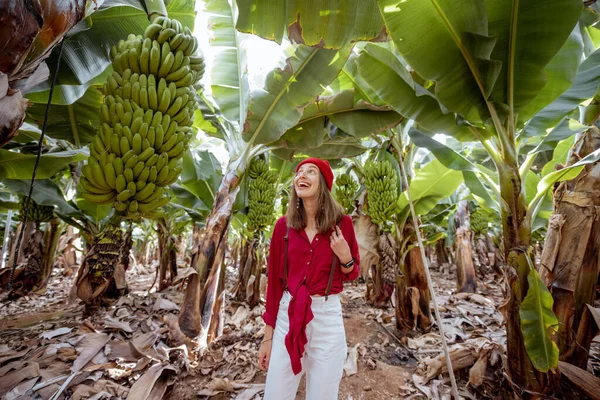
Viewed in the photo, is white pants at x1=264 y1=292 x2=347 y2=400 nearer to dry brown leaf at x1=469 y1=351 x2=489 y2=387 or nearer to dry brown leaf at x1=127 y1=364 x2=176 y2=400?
dry brown leaf at x1=127 y1=364 x2=176 y2=400

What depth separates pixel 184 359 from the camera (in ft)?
7.16

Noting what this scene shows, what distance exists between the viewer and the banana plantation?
1289 mm

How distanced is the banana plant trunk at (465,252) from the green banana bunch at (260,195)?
3.80 metres

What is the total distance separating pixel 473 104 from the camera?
5.61 feet

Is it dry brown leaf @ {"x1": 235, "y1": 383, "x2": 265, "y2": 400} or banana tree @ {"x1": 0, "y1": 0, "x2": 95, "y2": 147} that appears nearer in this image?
banana tree @ {"x1": 0, "y1": 0, "x2": 95, "y2": 147}

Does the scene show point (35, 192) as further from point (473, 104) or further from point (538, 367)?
point (538, 367)

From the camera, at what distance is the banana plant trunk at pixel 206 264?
235 cm

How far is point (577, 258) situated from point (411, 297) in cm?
168

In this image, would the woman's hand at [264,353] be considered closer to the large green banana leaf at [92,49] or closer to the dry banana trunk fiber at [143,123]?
the dry banana trunk fiber at [143,123]

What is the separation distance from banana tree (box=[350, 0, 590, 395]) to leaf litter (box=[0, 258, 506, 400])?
1.99ft

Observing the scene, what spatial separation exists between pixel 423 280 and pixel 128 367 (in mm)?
3172

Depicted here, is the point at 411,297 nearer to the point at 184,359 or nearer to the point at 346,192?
the point at 346,192

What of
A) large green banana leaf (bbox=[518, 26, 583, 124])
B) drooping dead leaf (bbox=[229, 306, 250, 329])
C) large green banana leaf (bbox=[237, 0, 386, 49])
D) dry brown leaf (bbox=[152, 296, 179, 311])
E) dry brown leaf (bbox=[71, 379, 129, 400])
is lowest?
drooping dead leaf (bbox=[229, 306, 250, 329])

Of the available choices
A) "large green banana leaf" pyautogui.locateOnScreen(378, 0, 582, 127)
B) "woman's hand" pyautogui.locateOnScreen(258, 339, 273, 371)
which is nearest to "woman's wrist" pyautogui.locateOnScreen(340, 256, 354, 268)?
"woman's hand" pyautogui.locateOnScreen(258, 339, 273, 371)
